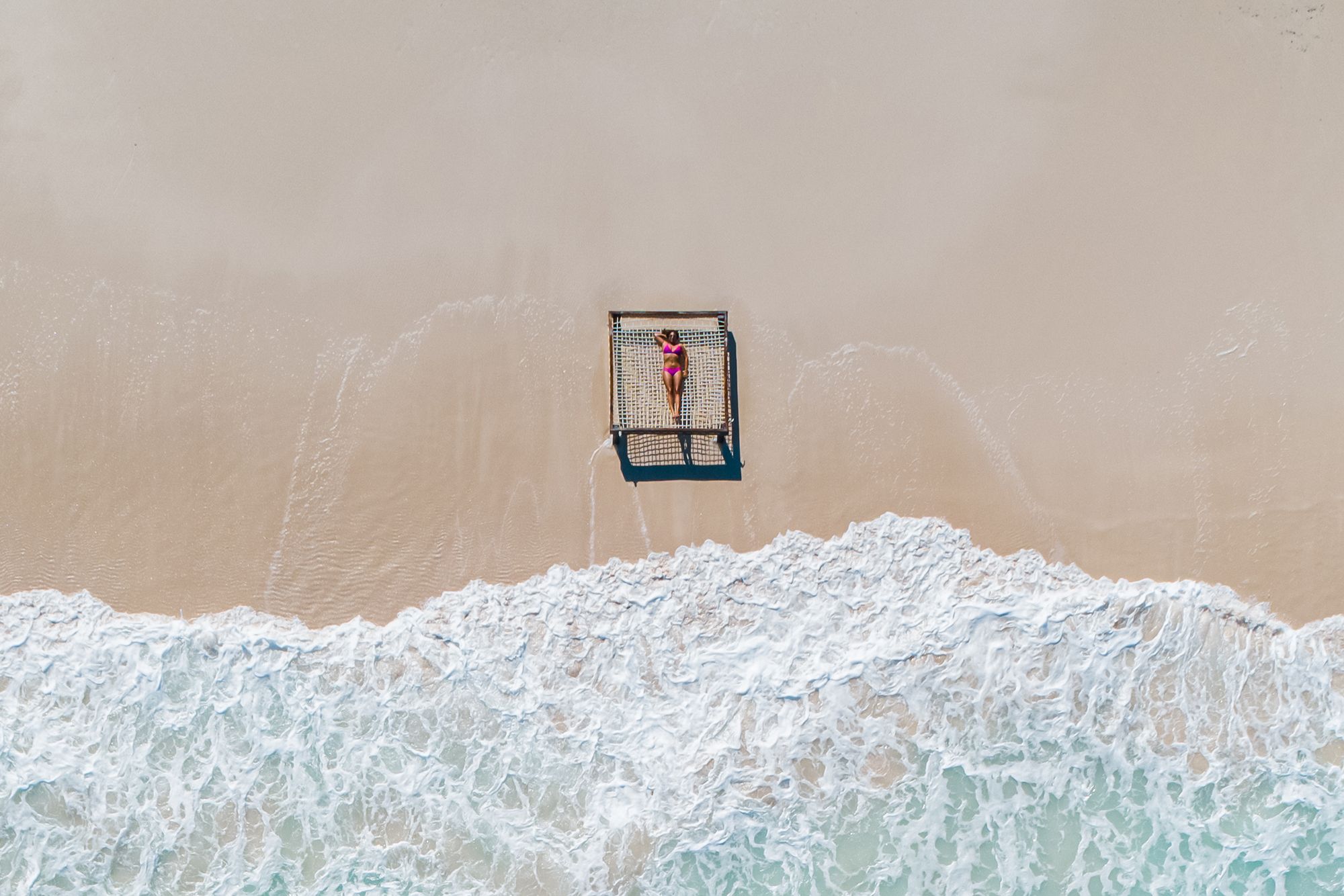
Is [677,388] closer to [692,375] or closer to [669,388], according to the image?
[669,388]

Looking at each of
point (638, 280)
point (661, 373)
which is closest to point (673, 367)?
point (661, 373)

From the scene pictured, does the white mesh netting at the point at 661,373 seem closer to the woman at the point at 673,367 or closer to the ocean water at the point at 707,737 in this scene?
the woman at the point at 673,367

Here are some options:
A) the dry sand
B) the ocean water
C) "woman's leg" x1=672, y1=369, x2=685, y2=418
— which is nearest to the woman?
"woman's leg" x1=672, y1=369, x2=685, y2=418

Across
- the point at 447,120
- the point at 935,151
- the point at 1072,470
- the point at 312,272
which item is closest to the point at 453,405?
the point at 312,272

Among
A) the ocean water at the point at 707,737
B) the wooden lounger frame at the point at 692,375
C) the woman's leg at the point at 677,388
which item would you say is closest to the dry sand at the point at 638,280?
the wooden lounger frame at the point at 692,375

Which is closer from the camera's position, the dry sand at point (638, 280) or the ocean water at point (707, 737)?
Answer: the ocean water at point (707, 737)

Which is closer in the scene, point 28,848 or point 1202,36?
point 28,848

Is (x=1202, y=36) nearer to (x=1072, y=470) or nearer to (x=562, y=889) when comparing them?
(x=1072, y=470)
